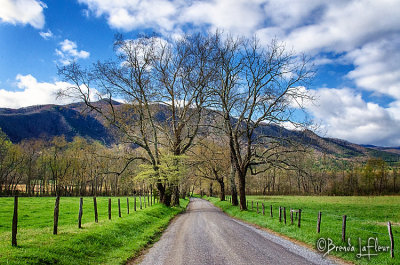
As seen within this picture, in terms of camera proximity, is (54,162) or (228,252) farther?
(54,162)

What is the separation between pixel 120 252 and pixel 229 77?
74.0ft

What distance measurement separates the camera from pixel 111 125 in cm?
2786

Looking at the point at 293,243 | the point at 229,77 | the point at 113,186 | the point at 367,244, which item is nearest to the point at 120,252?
the point at 293,243
